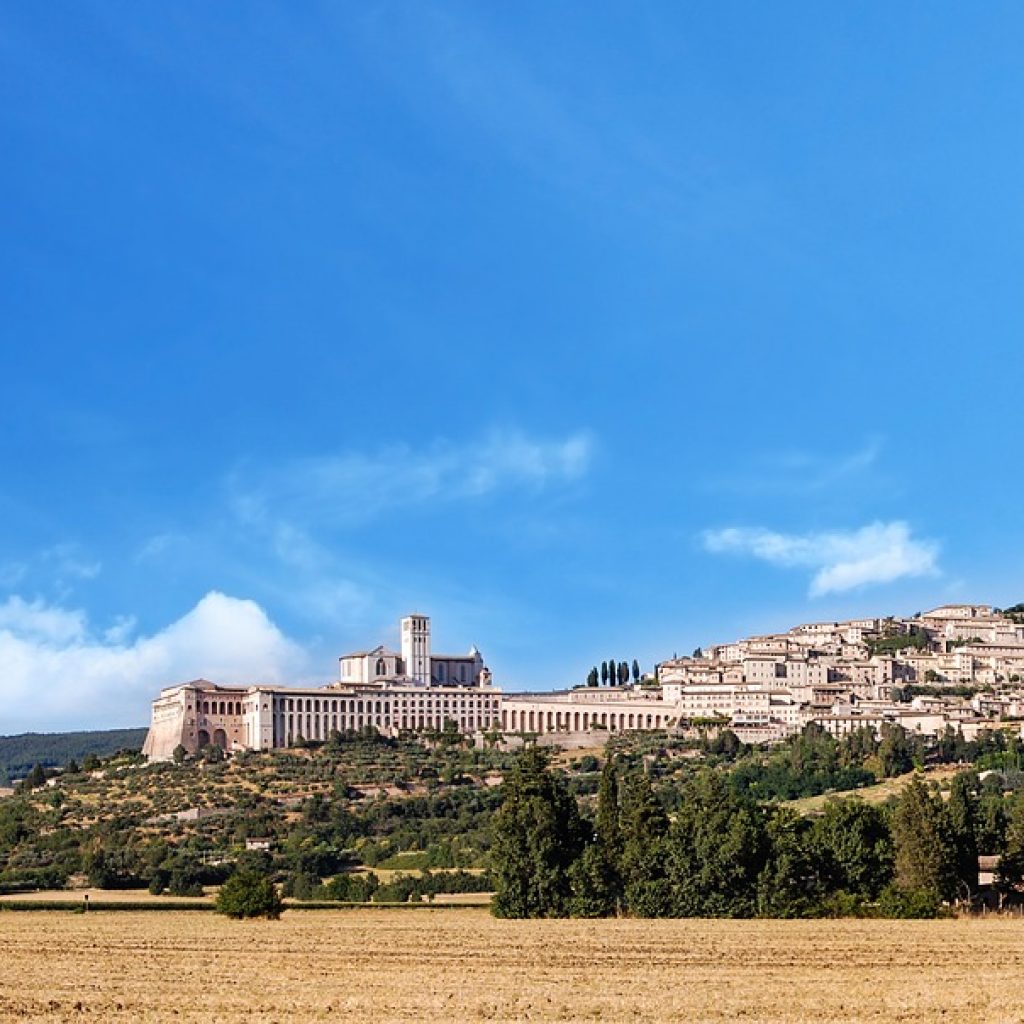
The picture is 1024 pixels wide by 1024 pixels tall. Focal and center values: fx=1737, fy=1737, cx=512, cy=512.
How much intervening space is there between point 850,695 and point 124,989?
10252cm

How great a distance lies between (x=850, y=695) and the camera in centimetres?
12531

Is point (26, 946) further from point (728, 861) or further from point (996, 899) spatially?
point (996, 899)

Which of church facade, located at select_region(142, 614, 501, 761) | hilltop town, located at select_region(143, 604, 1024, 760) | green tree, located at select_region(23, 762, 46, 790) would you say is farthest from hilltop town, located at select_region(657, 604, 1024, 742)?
green tree, located at select_region(23, 762, 46, 790)

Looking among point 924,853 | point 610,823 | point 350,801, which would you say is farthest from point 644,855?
point 350,801

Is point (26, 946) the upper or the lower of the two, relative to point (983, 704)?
lower

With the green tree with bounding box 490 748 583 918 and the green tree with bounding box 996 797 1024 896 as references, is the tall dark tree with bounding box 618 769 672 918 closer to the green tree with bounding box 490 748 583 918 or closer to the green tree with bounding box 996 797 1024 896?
the green tree with bounding box 490 748 583 918

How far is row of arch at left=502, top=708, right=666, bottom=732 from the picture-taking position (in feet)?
414

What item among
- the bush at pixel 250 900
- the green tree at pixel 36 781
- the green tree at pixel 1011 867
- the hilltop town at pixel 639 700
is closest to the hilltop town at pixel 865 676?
the hilltop town at pixel 639 700

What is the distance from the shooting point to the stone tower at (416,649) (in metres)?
132

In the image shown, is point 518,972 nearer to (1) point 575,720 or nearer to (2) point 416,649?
(1) point 575,720

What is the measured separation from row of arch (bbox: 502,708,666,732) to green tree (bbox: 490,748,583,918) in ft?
Answer: 259

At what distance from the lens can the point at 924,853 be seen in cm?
4825

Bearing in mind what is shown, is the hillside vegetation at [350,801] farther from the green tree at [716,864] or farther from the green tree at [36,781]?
the green tree at [716,864]

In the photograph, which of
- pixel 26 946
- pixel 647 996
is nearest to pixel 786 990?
pixel 647 996
